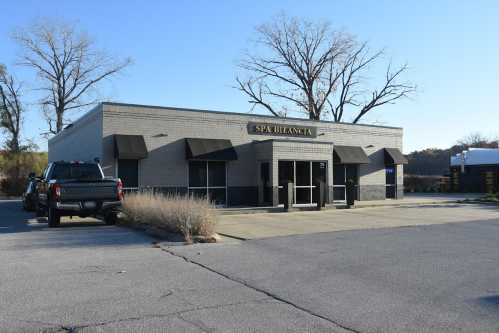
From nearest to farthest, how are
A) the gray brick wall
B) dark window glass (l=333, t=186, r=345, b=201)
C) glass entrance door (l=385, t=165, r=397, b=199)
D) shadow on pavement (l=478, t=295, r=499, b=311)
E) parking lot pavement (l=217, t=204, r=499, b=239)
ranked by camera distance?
shadow on pavement (l=478, t=295, r=499, b=311) < parking lot pavement (l=217, t=204, r=499, b=239) < the gray brick wall < dark window glass (l=333, t=186, r=345, b=201) < glass entrance door (l=385, t=165, r=397, b=199)

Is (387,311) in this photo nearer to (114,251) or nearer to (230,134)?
(114,251)

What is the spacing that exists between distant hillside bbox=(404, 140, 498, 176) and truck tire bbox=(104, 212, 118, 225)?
54.8 meters

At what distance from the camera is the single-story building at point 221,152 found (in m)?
21.6

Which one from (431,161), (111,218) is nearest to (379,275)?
(111,218)

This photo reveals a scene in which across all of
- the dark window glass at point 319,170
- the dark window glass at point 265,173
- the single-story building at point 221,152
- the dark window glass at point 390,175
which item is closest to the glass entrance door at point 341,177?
Result: the single-story building at point 221,152

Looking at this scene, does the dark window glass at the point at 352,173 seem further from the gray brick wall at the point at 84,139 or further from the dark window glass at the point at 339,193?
the gray brick wall at the point at 84,139

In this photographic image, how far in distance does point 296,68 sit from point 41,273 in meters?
46.2

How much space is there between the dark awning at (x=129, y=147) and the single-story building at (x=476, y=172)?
3269 centimetres

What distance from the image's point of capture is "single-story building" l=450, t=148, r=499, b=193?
141ft

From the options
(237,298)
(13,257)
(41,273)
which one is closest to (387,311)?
(237,298)

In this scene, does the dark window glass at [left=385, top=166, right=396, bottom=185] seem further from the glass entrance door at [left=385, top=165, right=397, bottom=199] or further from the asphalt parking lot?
the asphalt parking lot

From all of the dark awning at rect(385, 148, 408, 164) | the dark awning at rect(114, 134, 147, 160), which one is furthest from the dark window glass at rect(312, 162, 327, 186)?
the dark awning at rect(114, 134, 147, 160)

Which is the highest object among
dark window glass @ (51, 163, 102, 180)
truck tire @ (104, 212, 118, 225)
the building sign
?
the building sign

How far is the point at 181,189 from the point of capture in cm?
2280
